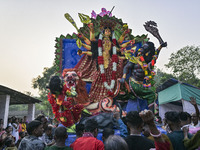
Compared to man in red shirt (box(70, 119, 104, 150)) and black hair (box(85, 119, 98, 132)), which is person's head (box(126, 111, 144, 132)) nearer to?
man in red shirt (box(70, 119, 104, 150))

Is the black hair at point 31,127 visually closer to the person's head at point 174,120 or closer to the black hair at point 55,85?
the person's head at point 174,120

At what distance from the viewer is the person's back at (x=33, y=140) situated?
2371 millimetres

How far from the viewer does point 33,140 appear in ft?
7.95

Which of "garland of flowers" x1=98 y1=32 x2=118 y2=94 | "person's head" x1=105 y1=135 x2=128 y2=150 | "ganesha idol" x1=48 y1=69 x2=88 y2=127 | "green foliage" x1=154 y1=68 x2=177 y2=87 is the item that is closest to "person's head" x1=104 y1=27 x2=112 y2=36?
"garland of flowers" x1=98 y1=32 x2=118 y2=94

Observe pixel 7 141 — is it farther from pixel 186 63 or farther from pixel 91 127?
pixel 186 63

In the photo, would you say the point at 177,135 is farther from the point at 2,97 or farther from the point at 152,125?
the point at 2,97

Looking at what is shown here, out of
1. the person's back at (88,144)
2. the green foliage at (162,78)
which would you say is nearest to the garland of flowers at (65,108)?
the person's back at (88,144)

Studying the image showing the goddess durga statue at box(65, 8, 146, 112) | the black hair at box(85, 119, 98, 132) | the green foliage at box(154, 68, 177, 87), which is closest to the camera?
the black hair at box(85, 119, 98, 132)

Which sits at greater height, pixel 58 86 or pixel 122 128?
pixel 58 86

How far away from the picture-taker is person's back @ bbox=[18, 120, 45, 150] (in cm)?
237

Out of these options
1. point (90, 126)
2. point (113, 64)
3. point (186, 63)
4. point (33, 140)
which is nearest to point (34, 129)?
point (33, 140)

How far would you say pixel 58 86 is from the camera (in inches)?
214

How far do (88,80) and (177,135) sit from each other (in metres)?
5.43

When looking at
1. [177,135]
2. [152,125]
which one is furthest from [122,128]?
[152,125]
